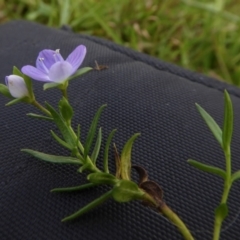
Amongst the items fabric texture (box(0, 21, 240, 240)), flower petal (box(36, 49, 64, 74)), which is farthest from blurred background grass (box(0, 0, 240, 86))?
flower petal (box(36, 49, 64, 74))

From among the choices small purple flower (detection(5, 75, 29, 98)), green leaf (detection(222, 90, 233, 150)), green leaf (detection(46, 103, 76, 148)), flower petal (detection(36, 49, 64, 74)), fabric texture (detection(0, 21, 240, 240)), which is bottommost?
fabric texture (detection(0, 21, 240, 240))

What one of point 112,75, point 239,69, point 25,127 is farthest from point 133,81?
point 239,69

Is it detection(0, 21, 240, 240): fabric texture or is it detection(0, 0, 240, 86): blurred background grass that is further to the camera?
detection(0, 0, 240, 86): blurred background grass

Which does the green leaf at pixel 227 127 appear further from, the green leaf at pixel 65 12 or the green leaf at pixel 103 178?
the green leaf at pixel 65 12

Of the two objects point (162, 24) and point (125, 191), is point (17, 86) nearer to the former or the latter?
point (125, 191)

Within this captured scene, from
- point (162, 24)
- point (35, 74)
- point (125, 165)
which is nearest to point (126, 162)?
point (125, 165)

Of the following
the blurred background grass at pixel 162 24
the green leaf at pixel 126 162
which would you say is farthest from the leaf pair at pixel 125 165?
the blurred background grass at pixel 162 24

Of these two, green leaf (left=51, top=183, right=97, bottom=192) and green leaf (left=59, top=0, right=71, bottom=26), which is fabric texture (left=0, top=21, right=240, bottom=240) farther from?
green leaf (left=59, top=0, right=71, bottom=26)
